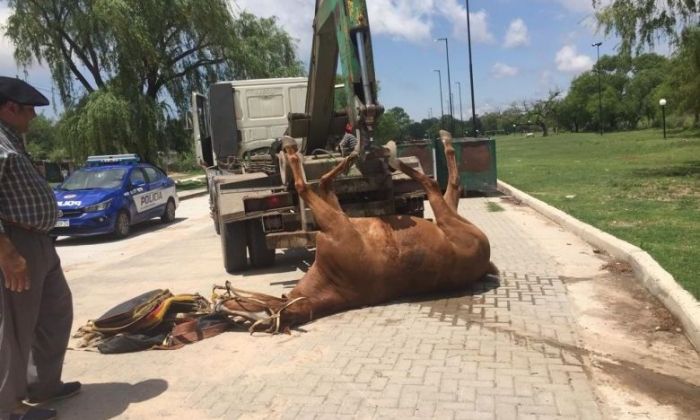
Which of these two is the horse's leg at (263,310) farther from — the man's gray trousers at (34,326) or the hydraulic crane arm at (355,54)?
the hydraulic crane arm at (355,54)

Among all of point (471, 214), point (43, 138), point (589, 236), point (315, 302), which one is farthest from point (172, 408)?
point (43, 138)

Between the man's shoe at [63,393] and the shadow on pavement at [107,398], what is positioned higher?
the man's shoe at [63,393]

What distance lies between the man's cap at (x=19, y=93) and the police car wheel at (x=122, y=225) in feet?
31.4

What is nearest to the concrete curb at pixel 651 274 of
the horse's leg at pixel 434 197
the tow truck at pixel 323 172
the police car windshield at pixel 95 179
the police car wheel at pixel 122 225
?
the horse's leg at pixel 434 197

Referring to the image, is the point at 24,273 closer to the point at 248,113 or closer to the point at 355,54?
the point at 355,54

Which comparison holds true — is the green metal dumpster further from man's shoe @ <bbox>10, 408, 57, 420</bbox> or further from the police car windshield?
man's shoe @ <bbox>10, 408, 57, 420</bbox>

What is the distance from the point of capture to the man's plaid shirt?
136 inches

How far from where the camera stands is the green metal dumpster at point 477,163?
15484 millimetres

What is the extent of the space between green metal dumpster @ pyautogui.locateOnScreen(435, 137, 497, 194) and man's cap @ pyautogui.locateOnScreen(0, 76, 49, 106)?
12514mm

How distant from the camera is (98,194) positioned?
12.9 meters

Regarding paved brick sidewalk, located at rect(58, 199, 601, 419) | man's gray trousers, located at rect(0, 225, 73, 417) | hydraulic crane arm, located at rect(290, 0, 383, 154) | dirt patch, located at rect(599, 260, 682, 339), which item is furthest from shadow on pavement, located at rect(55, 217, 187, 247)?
dirt patch, located at rect(599, 260, 682, 339)

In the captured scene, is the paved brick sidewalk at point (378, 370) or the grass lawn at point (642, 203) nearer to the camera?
the paved brick sidewalk at point (378, 370)

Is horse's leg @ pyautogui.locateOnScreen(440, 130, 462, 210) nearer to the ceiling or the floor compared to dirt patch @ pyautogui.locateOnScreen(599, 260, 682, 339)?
nearer to the ceiling

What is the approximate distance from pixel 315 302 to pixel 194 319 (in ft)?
3.42
